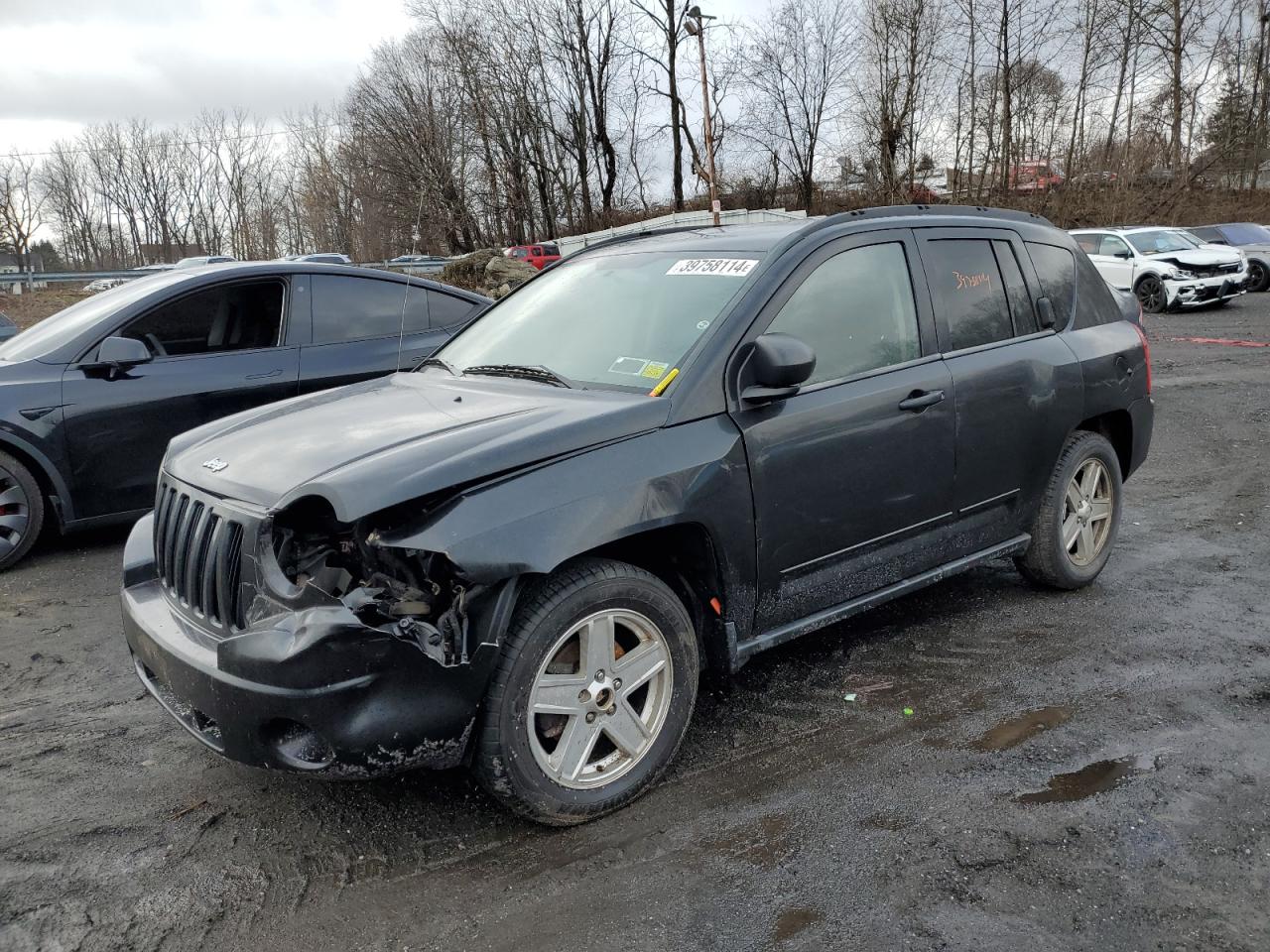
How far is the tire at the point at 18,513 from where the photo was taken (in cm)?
551

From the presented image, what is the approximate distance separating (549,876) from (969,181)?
48562 millimetres

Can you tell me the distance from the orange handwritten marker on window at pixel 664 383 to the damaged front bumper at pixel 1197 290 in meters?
19.9

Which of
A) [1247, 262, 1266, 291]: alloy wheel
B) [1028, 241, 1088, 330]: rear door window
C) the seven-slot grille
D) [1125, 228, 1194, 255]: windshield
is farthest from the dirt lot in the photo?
[1247, 262, 1266, 291]: alloy wheel

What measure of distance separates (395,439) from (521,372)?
0.83 m

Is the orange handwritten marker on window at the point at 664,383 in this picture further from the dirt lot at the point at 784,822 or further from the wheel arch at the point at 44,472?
the wheel arch at the point at 44,472

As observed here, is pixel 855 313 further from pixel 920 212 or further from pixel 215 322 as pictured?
pixel 215 322

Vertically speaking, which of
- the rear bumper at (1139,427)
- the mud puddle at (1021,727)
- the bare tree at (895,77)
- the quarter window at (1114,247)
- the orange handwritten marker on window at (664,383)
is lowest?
the mud puddle at (1021,727)

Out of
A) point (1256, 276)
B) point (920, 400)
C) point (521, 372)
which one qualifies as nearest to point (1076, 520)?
point (920, 400)

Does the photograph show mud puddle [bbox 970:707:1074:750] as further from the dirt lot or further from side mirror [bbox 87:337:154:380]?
side mirror [bbox 87:337:154:380]

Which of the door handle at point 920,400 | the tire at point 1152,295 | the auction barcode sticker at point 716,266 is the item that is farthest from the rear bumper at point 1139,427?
the tire at point 1152,295

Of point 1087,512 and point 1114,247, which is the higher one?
point 1114,247

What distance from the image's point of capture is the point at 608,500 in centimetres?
288

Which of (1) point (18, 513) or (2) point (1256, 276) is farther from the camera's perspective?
(2) point (1256, 276)

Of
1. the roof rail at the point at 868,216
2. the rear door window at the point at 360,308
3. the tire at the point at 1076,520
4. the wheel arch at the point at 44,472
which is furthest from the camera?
the rear door window at the point at 360,308
